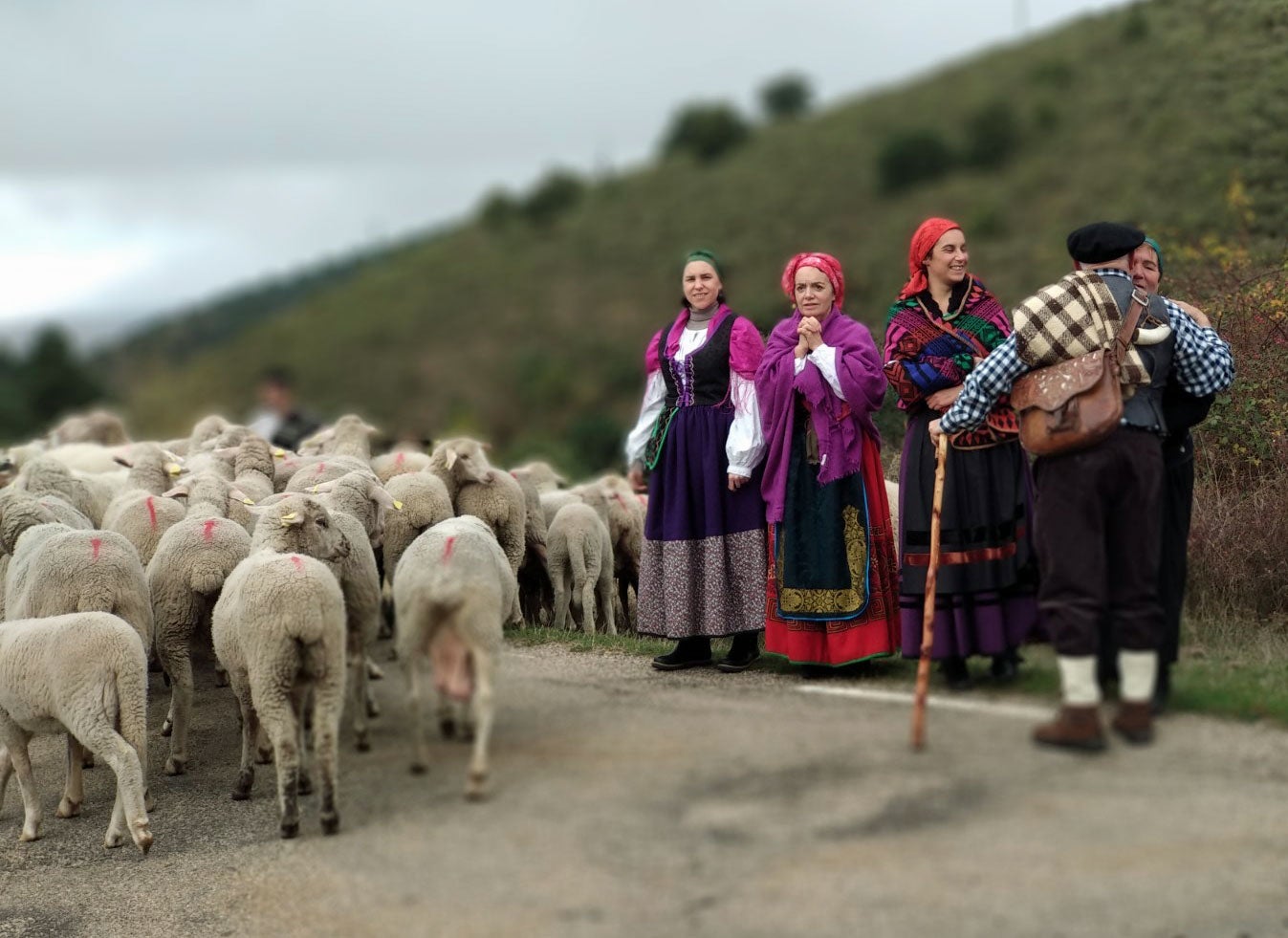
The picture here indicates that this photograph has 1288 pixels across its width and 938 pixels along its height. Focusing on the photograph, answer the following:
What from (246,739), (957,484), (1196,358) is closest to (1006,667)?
(957,484)

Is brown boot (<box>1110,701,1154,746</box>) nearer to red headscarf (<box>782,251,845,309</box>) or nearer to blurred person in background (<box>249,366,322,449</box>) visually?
red headscarf (<box>782,251,845,309</box>)

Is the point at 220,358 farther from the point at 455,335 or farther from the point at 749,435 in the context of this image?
the point at 749,435

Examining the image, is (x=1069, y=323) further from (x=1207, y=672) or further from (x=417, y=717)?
(x=417, y=717)

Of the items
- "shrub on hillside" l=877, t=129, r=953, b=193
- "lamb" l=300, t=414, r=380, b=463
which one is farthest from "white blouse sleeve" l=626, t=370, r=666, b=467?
"shrub on hillside" l=877, t=129, r=953, b=193

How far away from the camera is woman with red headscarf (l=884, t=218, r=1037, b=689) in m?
6.49

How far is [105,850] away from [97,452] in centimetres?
702

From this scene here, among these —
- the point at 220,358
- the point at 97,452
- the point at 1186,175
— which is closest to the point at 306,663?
the point at 97,452

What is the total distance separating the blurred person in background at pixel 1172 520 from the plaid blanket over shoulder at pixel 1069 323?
0.60m

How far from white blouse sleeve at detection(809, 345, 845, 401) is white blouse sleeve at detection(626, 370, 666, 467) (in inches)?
47.9

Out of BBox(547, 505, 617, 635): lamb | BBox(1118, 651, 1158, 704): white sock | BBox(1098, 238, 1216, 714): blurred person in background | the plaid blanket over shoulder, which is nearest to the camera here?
BBox(1118, 651, 1158, 704): white sock

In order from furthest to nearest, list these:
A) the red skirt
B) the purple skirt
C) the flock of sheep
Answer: the purple skirt < the red skirt < the flock of sheep

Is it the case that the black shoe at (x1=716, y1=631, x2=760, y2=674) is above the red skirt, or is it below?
below

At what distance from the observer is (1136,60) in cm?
4900

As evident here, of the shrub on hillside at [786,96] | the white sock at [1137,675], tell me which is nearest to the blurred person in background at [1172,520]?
the white sock at [1137,675]
